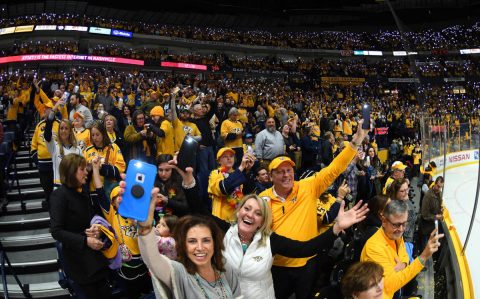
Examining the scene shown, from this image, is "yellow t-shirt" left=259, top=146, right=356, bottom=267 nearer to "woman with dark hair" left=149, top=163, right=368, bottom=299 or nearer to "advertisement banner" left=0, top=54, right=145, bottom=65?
"woman with dark hair" left=149, top=163, right=368, bottom=299

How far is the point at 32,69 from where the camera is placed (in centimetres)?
2966

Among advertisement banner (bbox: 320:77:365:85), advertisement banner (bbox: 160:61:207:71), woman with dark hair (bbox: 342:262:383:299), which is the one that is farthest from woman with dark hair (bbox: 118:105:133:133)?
advertisement banner (bbox: 320:77:365:85)

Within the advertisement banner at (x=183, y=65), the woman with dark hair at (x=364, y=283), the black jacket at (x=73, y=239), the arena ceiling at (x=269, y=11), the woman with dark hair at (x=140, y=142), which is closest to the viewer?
the woman with dark hair at (x=364, y=283)

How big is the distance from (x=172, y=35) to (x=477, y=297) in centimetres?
3294

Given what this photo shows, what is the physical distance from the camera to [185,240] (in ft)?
7.34

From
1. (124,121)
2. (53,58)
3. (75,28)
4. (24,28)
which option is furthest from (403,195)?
(24,28)

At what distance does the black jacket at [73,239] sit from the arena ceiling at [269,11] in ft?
109

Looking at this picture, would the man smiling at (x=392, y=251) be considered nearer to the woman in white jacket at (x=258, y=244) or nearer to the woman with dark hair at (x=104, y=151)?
the woman in white jacket at (x=258, y=244)

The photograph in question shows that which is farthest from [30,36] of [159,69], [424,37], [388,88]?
[424,37]

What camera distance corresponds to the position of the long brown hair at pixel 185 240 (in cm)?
221

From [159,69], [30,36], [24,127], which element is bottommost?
[24,127]

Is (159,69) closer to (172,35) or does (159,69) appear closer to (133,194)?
(172,35)

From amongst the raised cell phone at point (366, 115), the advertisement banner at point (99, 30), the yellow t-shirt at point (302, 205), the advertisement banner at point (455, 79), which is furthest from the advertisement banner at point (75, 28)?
the raised cell phone at point (366, 115)

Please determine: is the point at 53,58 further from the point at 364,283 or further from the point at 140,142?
the point at 364,283
